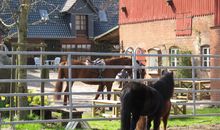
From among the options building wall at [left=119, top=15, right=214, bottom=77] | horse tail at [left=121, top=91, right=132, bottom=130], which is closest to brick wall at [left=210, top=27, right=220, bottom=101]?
building wall at [left=119, top=15, right=214, bottom=77]

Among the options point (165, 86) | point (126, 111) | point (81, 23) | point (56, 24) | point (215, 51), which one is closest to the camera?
point (126, 111)

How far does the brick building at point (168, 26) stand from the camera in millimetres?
25312

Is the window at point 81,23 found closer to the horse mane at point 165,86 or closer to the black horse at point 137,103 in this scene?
the horse mane at point 165,86

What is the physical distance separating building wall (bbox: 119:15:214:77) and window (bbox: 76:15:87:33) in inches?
529

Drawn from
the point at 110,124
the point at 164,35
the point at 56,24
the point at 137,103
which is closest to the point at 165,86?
the point at 137,103

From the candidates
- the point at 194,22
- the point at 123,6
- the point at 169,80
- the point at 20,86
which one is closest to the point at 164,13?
the point at 194,22

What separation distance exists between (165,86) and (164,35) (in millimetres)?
20050

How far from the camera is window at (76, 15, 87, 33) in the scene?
45938mm

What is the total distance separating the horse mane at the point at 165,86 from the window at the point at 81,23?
122ft

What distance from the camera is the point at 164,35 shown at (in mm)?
28562

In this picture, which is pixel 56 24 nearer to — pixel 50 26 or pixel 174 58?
pixel 50 26

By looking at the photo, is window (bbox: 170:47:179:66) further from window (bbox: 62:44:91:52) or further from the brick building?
window (bbox: 62:44:91:52)

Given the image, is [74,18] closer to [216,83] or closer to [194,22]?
[194,22]

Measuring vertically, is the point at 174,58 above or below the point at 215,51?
below
